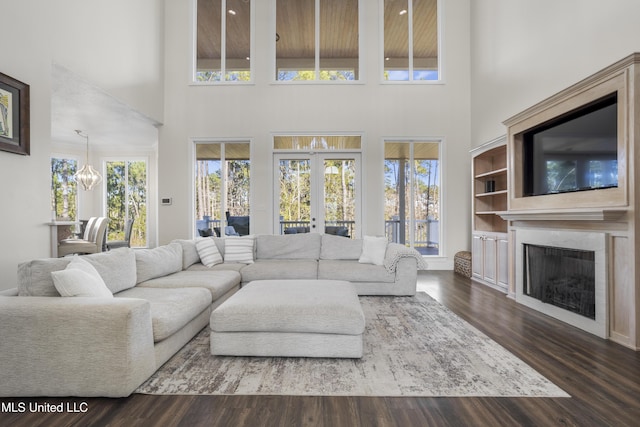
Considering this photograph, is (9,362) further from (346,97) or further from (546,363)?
(346,97)

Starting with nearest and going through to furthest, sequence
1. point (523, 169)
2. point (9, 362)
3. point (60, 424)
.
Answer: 1. point (60, 424)
2. point (9, 362)
3. point (523, 169)

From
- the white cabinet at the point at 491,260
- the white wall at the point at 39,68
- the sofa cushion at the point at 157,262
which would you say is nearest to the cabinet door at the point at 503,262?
the white cabinet at the point at 491,260

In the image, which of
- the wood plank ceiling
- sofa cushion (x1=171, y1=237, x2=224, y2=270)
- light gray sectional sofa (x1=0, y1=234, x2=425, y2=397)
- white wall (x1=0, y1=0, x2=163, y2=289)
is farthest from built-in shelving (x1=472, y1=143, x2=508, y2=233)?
white wall (x1=0, y1=0, x2=163, y2=289)

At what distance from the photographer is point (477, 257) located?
5.32 m

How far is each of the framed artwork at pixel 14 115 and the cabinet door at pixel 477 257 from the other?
227 inches

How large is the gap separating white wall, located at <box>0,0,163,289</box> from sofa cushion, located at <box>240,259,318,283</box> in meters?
2.20

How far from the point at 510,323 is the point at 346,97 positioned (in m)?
4.76

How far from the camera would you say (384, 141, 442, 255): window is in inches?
255

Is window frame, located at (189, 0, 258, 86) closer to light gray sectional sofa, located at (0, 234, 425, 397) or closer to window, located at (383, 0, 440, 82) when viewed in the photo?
window, located at (383, 0, 440, 82)

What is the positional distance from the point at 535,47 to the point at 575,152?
6.39ft

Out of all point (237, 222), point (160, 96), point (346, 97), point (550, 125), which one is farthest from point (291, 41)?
point (550, 125)

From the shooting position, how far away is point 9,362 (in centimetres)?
184

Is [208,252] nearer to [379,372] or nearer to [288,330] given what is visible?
[288,330]

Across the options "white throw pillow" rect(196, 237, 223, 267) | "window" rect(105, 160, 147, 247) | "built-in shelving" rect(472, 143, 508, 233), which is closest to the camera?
"white throw pillow" rect(196, 237, 223, 267)
